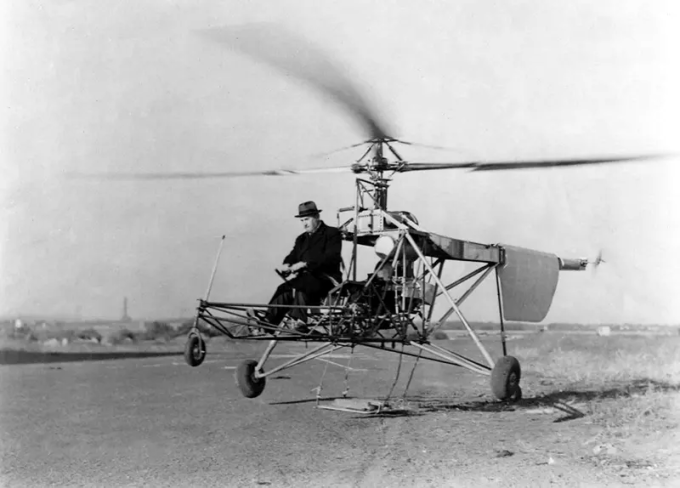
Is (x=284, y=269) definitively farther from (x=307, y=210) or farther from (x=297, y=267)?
(x=307, y=210)

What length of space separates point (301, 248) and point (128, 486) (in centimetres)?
428

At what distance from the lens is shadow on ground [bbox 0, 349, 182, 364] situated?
24.6 m

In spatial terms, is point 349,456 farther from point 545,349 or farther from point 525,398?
point 545,349

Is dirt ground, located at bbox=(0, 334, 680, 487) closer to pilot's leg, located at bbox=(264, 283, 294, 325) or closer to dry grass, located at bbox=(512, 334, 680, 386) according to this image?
dry grass, located at bbox=(512, 334, 680, 386)

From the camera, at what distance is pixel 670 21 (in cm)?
966

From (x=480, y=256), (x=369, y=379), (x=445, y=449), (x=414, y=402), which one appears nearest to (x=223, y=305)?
(x=445, y=449)

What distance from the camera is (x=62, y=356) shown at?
26.9 metres

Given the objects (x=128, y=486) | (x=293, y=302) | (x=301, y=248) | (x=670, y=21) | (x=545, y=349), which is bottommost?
(x=545, y=349)

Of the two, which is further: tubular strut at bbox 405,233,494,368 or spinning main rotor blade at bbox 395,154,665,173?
tubular strut at bbox 405,233,494,368

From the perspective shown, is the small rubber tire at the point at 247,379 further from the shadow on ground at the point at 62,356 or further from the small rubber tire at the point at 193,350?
the shadow on ground at the point at 62,356

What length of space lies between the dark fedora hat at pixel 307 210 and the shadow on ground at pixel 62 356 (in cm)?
1748

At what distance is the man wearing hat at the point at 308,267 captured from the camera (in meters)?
9.98

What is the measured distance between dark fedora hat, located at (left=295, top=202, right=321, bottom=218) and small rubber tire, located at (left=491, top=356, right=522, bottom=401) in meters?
A: 3.85

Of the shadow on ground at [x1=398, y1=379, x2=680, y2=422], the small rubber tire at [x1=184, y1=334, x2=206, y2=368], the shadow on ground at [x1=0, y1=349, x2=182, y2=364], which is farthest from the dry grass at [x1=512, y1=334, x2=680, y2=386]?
the shadow on ground at [x1=0, y1=349, x2=182, y2=364]
